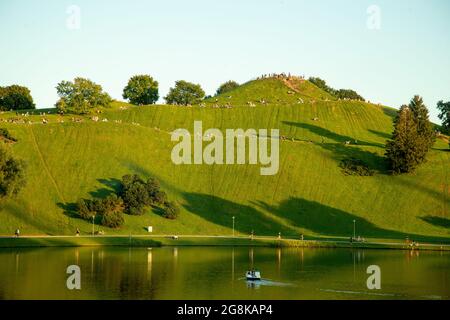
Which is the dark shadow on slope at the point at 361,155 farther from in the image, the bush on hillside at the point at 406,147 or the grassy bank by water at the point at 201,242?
the grassy bank by water at the point at 201,242

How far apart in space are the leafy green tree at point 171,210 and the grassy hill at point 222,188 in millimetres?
1555

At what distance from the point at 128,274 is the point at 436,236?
78.5 m

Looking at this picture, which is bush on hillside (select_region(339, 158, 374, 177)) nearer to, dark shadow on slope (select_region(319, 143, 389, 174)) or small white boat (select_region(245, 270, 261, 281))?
dark shadow on slope (select_region(319, 143, 389, 174))

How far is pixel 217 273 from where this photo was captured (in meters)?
92.4

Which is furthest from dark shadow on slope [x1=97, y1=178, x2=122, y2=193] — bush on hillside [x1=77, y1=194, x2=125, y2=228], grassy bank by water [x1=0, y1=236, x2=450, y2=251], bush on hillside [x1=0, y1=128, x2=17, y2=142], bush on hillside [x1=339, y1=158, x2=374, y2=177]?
bush on hillside [x1=339, y1=158, x2=374, y2=177]

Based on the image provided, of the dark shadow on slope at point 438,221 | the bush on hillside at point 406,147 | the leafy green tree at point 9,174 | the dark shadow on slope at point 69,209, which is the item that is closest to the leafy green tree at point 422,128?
the bush on hillside at point 406,147

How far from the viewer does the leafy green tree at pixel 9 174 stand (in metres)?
127

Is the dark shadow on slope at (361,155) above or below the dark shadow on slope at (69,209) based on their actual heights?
above

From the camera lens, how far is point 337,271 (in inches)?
3807

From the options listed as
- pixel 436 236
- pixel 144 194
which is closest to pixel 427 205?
pixel 436 236

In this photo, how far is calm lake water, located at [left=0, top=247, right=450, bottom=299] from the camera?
253 feet

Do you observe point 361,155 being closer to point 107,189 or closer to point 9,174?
point 107,189

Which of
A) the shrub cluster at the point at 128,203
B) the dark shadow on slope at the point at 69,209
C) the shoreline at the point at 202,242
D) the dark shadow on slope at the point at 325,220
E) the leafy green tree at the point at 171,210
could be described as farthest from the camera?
the dark shadow on slope at the point at 325,220

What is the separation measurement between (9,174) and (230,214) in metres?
47.8
